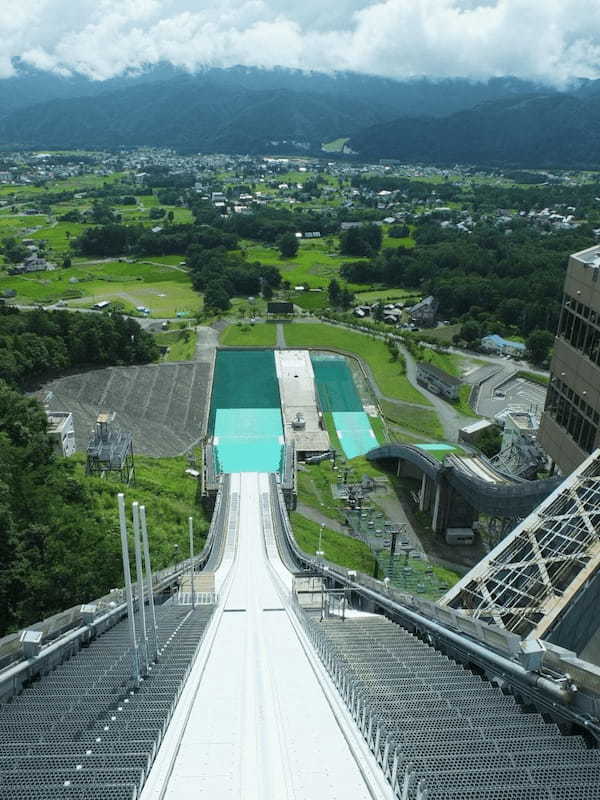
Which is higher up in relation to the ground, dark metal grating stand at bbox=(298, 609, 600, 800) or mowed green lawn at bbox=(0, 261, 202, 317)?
dark metal grating stand at bbox=(298, 609, 600, 800)

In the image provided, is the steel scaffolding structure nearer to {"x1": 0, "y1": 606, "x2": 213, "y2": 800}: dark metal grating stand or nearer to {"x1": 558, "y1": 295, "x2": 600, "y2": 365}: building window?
{"x1": 0, "y1": 606, "x2": 213, "y2": 800}: dark metal grating stand

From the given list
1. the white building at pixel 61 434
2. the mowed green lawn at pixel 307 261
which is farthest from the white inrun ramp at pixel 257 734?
the mowed green lawn at pixel 307 261

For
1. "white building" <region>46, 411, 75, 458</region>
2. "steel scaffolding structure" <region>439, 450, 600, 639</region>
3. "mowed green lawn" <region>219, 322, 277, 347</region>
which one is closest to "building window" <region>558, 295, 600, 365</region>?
"steel scaffolding structure" <region>439, 450, 600, 639</region>

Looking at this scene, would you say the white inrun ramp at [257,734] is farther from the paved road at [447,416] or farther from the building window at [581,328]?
the paved road at [447,416]

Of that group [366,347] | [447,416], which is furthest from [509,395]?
[366,347]

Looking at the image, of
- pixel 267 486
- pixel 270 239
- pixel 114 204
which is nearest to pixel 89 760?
pixel 267 486

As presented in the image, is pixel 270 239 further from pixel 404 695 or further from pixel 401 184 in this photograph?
pixel 404 695

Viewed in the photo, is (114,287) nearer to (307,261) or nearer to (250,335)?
(250,335)
